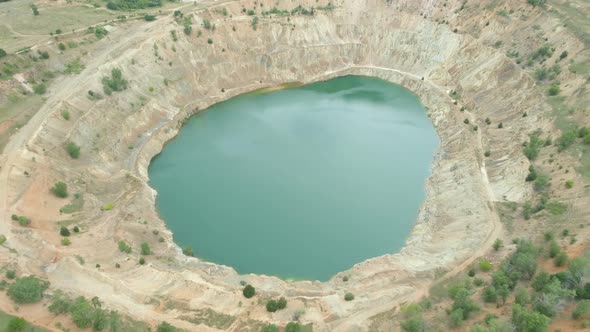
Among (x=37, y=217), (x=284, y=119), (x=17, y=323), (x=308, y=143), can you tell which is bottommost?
(x=17, y=323)

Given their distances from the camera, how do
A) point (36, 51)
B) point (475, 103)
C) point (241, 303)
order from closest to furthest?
1. point (241, 303)
2. point (36, 51)
3. point (475, 103)

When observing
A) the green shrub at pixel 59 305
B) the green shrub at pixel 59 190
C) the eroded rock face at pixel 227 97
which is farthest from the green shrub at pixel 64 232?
the green shrub at pixel 59 305

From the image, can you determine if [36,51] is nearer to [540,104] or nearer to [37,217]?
[37,217]

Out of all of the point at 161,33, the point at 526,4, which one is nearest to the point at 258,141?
the point at 161,33

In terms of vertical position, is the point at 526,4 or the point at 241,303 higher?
the point at 526,4

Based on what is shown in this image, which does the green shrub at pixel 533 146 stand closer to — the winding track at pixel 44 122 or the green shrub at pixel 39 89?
the winding track at pixel 44 122
